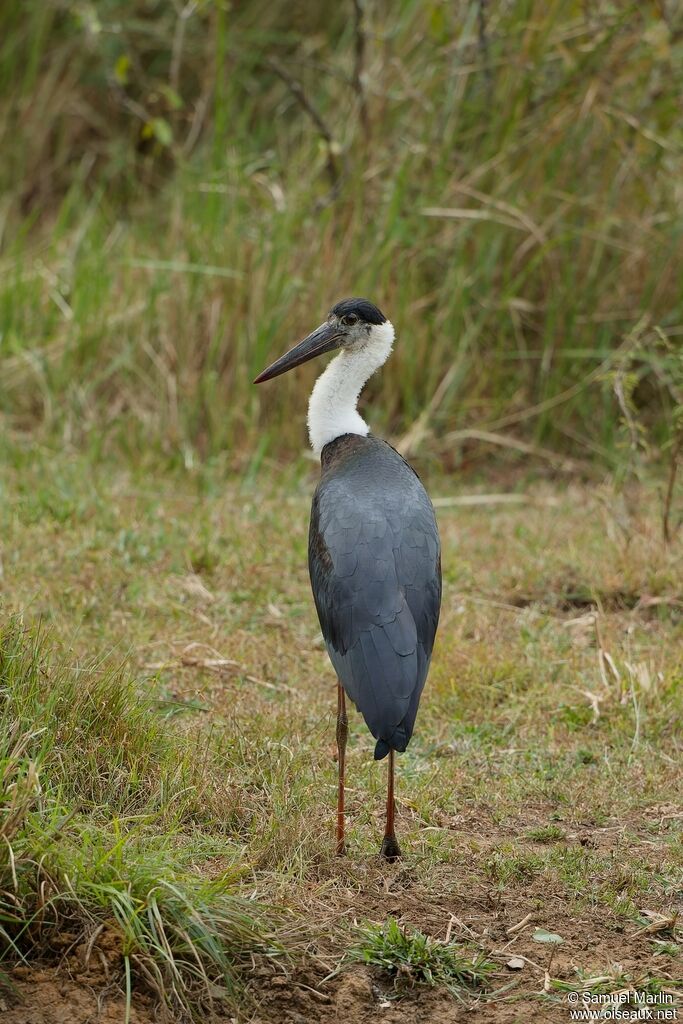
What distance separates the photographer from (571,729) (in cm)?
436

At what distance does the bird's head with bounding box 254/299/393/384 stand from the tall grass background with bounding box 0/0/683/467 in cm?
192

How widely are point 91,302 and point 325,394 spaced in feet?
9.16

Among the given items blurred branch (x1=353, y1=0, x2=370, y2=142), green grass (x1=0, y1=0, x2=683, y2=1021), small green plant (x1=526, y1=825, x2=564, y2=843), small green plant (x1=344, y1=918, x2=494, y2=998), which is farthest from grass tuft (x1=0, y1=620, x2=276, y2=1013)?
blurred branch (x1=353, y1=0, x2=370, y2=142)

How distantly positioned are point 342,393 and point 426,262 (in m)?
2.73

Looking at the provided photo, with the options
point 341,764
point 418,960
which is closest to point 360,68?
point 341,764

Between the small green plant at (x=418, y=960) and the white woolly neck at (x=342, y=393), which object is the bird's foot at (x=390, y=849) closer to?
the small green plant at (x=418, y=960)

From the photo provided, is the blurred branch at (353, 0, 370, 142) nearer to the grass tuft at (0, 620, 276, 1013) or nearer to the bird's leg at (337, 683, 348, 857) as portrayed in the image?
the bird's leg at (337, 683, 348, 857)

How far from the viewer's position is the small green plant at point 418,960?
3.02 meters

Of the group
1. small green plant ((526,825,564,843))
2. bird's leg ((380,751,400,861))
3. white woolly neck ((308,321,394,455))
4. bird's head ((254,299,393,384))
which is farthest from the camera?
bird's head ((254,299,393,384))

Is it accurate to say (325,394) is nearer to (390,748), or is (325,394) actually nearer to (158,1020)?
(390,748)

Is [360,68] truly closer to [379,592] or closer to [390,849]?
[379,592]

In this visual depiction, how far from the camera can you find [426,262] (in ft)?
22.8

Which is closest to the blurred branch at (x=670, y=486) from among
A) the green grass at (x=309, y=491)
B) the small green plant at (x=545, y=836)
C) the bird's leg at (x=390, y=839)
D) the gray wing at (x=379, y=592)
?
the green grass at (x=309, y=491)

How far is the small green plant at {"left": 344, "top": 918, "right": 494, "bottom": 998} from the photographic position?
3.02 metres
